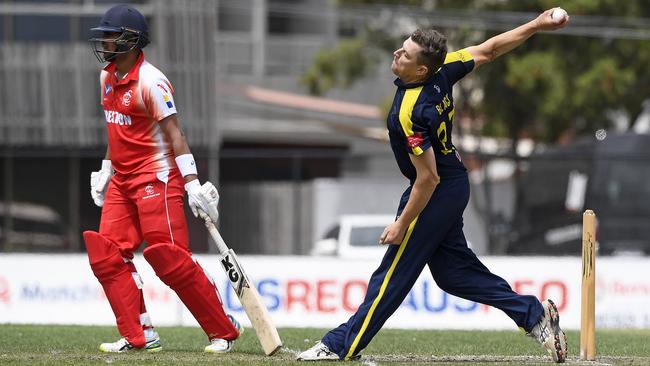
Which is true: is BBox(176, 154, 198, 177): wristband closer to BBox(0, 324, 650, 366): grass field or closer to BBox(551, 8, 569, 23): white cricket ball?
BBox(0, 324, 650, 366): grass field

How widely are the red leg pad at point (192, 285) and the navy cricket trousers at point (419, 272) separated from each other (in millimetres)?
925

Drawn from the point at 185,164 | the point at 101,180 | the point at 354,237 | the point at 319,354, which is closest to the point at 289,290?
the point at 354,237

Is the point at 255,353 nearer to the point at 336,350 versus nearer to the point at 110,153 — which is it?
the point at 336,350

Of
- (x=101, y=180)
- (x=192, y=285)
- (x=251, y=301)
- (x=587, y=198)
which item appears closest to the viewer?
(x=251, y=301)

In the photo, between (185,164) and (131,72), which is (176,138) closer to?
(185,164)

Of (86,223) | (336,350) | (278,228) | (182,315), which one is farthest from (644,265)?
(86,223)

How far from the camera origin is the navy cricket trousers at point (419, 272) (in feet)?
24.9

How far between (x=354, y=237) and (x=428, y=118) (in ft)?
44.4

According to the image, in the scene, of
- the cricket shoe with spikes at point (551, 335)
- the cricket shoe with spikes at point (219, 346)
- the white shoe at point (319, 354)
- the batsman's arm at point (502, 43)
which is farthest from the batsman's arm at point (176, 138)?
the cricket shoe with spikes at point (551, 335)

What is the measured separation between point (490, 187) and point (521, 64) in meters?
2.97

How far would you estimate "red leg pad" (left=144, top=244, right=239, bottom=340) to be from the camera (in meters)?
8.15

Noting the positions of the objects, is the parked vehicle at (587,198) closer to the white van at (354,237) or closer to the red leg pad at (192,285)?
the white van at (354,237)

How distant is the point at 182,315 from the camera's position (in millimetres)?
15164

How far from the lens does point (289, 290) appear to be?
15.5 metres
